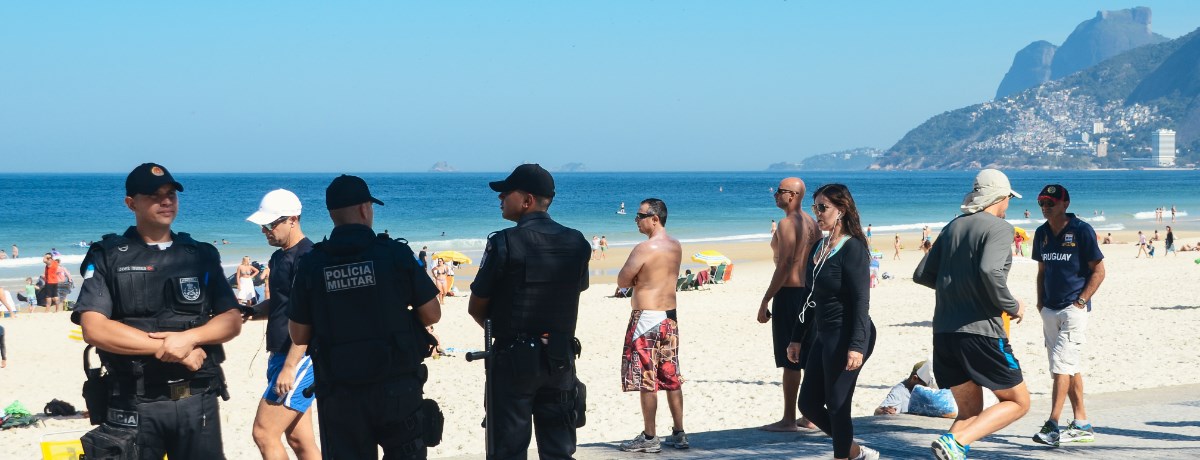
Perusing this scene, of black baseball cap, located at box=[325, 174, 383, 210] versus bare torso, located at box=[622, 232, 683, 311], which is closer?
black baseball cap, located at box=[325, 174, 383, 210]

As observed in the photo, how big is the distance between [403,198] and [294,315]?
107m

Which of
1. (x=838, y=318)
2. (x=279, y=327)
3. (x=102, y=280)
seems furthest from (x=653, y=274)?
(x=102, y=280)

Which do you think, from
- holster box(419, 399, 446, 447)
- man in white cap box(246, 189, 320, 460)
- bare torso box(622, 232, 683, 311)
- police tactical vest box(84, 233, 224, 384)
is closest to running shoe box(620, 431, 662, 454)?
bare torso box(622, 232, 683, 311)

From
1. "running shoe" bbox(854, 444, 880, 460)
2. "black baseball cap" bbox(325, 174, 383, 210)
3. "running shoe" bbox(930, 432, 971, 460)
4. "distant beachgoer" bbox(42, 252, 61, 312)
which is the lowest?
"distant beachgoer" bbox(42, 252, 61, 312)

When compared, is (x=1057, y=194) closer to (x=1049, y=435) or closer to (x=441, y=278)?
(x=1049, y=435)

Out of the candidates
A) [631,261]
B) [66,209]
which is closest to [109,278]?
[631,261]

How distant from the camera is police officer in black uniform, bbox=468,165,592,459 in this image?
14.7 ft

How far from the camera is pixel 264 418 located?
196 inches

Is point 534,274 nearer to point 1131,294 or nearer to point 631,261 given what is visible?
point 631,261

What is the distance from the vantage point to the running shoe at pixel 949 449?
16.9 ft

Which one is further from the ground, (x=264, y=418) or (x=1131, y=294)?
(x=264, y=418)

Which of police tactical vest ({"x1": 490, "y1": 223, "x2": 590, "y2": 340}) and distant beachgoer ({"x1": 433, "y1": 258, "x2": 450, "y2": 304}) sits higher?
police tactical vest ({"x1": 490, "y1": 223, "x2": 590, "y2": 340})

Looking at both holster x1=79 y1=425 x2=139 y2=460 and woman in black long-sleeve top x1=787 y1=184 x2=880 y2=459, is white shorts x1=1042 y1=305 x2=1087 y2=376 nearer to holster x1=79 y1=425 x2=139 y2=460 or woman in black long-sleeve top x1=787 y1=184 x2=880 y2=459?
woman in black long-sleeve top x1=787 y1=184 x2=880 y2=459

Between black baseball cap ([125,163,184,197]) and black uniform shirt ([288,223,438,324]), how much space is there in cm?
58
